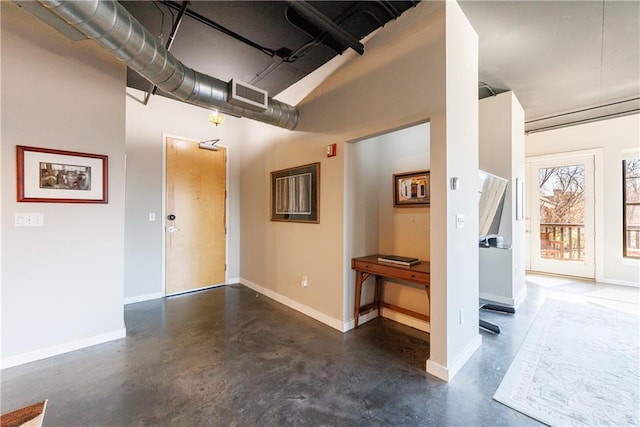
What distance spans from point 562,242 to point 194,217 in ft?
23.0

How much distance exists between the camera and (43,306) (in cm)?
232

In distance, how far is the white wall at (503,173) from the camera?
3.63m

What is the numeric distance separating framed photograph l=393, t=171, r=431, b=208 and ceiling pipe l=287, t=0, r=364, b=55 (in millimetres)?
1412

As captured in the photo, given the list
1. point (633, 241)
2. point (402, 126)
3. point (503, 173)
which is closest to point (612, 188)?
point (633, 241)

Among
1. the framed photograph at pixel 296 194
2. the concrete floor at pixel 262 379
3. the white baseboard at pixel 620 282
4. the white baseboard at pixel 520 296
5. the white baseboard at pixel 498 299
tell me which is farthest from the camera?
the white baseboard at pixel 620 282

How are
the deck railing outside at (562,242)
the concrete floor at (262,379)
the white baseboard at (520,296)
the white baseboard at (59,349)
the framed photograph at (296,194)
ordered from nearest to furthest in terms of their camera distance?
the concrete floor at (262,379) → the white baseboard at (59,349) → the framed photograph at (296,194) → the white baseboard at (520,296) → the deck railing outside at (562,242)

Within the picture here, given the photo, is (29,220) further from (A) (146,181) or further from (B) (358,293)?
(B) (358,293)

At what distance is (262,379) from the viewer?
205 cm

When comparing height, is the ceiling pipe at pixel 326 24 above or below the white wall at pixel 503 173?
above

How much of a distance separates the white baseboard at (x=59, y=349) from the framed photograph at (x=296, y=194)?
2214 mm

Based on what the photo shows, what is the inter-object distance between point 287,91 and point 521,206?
3996 millimetres

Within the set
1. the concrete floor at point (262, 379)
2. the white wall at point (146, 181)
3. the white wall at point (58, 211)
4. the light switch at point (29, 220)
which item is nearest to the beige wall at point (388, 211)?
the concrete floor at point (262, 379)

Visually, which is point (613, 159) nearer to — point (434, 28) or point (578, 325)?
point (578, 325)

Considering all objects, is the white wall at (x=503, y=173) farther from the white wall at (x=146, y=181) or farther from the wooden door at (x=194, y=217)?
the white wall at (x=146, y=181)
